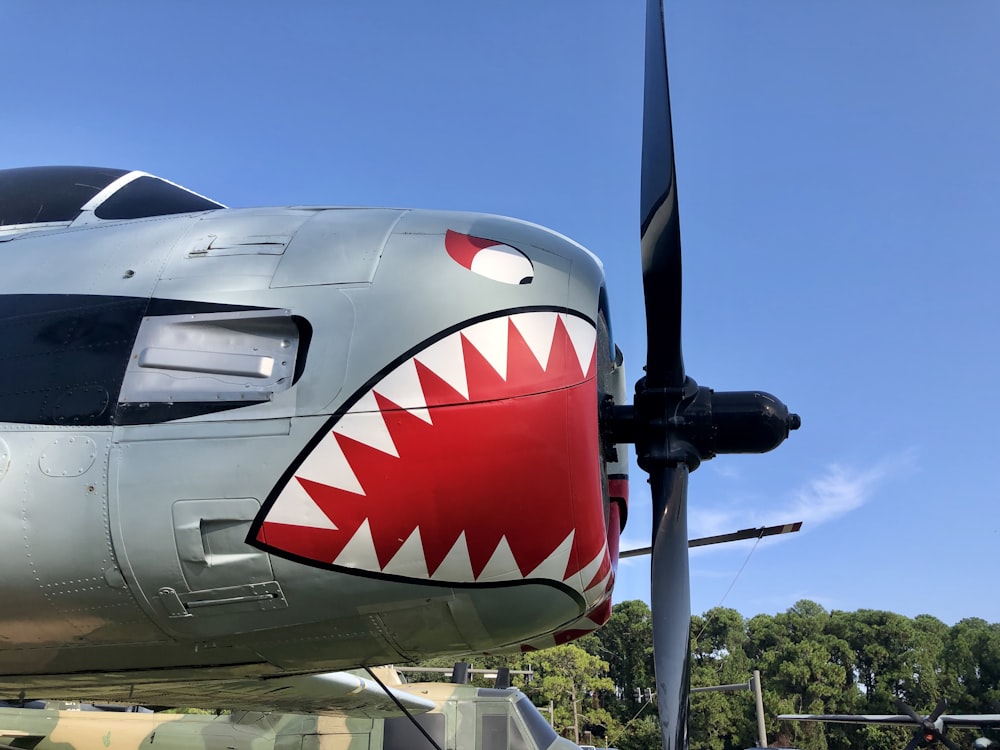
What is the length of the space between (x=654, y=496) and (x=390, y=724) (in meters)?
8.27

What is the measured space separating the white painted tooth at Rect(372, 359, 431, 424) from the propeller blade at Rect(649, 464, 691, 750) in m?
1.81

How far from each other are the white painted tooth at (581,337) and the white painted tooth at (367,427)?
103 centimetres

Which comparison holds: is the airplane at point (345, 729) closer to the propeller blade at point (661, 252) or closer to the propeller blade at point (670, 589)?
the propeller blade at point (670, 589)

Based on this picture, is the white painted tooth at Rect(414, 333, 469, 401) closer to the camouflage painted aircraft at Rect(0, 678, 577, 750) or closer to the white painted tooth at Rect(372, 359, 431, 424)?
the white painted tooth at Rect(372, 359, 431, 424)

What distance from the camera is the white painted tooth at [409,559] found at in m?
3.40

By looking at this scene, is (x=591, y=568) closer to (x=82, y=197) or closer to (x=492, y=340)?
(x=492, y=340)

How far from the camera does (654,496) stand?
4.64 metres

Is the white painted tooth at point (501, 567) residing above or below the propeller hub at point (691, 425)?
below

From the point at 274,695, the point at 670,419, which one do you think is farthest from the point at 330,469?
the point at 274,695

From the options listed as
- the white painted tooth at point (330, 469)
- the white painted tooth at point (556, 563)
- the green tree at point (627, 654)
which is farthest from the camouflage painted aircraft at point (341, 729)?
the green tree at point (627, 654)

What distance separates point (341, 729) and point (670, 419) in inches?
342

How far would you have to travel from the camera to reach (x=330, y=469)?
11.1 feet

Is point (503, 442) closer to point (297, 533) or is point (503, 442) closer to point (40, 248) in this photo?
point (297, 533)

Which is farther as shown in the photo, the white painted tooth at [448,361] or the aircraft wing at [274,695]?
the aircraft wing at [274,695]
